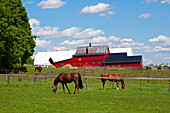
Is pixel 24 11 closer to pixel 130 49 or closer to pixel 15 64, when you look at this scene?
pixel 15 64

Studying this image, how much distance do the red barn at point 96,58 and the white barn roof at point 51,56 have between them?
6.51ft

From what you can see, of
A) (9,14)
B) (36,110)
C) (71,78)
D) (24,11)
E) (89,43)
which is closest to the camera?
(36,110)

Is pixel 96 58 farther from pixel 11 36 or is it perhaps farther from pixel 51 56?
pixel 11 36

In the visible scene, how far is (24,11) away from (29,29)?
382cm

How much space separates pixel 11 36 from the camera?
152ft

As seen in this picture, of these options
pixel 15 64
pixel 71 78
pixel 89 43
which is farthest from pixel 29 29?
pixel 89 43

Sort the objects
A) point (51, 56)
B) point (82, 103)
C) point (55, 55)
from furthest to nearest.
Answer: point (55, 55) → point (51, 56) → point (82, 103)

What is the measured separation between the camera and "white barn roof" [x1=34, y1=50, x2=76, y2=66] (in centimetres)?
10248

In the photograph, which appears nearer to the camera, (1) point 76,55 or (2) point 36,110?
(2) point 36,110

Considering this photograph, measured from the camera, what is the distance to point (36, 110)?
12.1 m

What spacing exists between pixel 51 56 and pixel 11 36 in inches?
2366

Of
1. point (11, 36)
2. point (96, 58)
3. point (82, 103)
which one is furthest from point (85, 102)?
point (96, 58)

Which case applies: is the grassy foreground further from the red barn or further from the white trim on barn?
the white trim on barn

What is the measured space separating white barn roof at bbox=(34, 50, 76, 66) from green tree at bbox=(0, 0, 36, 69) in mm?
49529
